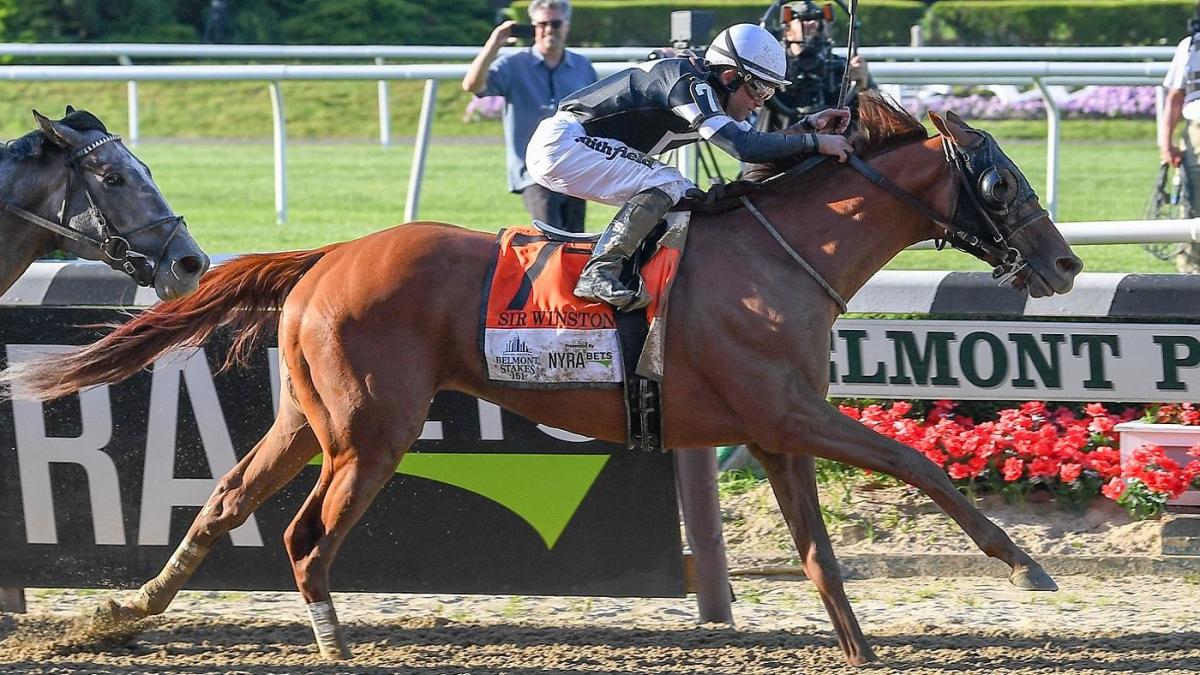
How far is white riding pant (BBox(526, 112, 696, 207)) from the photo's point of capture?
4824 mm

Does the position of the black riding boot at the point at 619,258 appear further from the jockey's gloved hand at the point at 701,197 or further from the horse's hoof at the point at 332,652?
the horse's hoof at the point at 332,652

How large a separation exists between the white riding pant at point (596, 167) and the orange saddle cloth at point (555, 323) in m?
0.20

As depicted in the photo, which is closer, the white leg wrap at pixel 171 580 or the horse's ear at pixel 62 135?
the horse's ear at pixel 62 135

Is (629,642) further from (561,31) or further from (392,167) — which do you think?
(392,167)

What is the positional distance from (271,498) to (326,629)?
689mm

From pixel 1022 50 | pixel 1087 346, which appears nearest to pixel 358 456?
pixel 1087 346

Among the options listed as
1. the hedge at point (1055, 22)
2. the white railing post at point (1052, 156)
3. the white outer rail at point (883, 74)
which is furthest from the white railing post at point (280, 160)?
the hedge at point (1055, 22)

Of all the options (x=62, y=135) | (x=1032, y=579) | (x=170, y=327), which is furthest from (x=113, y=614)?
(x=1032, y=579)

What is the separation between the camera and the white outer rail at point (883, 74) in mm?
9016

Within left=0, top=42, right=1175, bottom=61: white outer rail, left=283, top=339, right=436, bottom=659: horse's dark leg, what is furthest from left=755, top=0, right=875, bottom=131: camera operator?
left=283, top=339, right=436, bottom=659: horse's dark leg

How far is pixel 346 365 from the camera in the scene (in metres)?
4.77

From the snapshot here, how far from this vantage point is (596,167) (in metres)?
4.87

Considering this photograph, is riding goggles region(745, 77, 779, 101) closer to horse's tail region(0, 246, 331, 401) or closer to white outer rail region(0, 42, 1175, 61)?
horse's tail region(0, 246, 331, 401)

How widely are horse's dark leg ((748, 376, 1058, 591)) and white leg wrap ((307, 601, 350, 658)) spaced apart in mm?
1360
